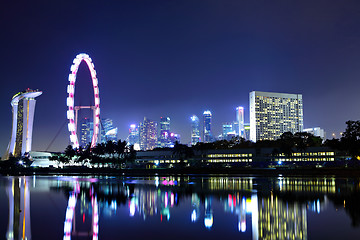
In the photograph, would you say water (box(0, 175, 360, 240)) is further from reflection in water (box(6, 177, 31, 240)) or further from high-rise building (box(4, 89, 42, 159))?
high-rise building (box(4, 89, 42, 159))

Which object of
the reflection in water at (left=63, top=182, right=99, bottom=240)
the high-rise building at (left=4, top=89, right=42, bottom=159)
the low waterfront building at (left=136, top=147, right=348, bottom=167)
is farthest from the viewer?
the high-rise building at (left=4, top=89, right=42, bottom=159)

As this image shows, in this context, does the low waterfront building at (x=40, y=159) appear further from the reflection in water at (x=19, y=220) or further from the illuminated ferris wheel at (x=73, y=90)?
the reflection in water at (x=19, y=220)

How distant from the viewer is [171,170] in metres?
116

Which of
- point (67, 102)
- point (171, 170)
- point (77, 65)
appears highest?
point (77, 65)

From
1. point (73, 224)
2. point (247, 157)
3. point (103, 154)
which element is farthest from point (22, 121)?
point (73, 224)

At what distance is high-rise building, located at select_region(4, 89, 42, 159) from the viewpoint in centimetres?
16800

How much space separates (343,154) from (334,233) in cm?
11430

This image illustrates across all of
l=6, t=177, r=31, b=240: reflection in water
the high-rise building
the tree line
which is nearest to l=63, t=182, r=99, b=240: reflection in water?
l=6, t=177, r=31, b=240: reflection in water

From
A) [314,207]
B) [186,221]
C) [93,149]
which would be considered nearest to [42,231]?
[186,221]

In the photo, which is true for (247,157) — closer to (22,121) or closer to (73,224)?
(22,121)

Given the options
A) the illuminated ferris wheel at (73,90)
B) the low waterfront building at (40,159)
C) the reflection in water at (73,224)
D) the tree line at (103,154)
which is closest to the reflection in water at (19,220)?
the reflection in water at (73,224)

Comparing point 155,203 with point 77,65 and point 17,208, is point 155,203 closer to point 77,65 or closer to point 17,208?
point 17,208

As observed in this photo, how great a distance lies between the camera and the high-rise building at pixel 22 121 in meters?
168

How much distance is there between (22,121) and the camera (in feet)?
560
